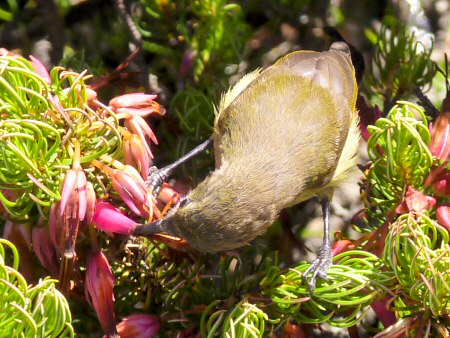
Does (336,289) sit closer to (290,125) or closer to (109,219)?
(109,219)

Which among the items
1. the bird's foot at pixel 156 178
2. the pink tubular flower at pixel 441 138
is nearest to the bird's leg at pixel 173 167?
the bird's foot at pixel 156 178

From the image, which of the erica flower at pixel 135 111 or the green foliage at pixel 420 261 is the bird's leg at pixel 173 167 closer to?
the erica flower at pixel 135 111

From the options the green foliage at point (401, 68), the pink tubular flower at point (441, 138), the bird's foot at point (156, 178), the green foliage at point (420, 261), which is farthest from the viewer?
the green foliage at point (401, 68)

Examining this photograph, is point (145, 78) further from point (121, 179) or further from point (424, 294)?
point (424, 294)

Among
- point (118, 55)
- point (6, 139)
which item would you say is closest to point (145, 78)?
point (118, 55)

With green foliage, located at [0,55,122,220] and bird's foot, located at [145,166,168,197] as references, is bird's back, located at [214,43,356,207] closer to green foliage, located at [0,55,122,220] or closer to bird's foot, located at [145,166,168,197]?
bird's foot, located at [145,166,168,197]
